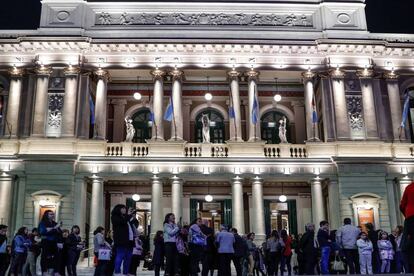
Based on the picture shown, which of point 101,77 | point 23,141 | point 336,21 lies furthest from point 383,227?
point 23,141

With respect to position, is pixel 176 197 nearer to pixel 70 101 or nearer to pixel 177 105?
pixel 177 105

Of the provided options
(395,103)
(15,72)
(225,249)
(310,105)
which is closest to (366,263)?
(225,249)

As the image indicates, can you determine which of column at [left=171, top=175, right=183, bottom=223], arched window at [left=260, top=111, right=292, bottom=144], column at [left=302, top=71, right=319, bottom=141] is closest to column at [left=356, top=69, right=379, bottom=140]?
column at [left=302, top=71, right=319, bottom=141]

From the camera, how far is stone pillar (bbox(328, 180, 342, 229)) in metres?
27.1

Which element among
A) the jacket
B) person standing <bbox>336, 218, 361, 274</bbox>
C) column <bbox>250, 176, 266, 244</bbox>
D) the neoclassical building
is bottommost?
person standing <bbox>336, 218, 361, 274</bbox>

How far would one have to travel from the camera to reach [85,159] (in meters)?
27.4

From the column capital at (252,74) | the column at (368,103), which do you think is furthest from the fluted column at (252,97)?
the column at (368,103)

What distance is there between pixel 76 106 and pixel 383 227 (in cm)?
1679

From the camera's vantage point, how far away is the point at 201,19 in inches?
1212

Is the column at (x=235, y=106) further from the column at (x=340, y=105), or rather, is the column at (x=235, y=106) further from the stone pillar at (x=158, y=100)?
the column at (x=340, y=105)

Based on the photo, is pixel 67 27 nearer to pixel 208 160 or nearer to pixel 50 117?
pixel 50 117

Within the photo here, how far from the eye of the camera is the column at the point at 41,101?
91.4 ft

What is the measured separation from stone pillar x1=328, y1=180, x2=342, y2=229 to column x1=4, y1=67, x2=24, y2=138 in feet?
54.5

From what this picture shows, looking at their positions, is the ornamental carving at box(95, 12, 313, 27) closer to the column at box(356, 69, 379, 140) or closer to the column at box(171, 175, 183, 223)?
the column at box(356, 69, 379, 140)
